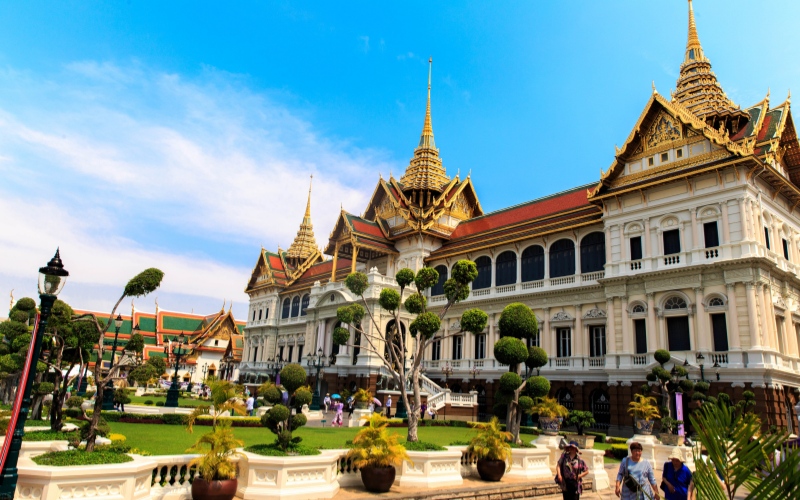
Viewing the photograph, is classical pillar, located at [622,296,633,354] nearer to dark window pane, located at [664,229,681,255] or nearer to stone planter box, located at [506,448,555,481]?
dark window pane, located at [664,229,681,255]

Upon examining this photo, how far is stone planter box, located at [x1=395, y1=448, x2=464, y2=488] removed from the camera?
10.3 meters

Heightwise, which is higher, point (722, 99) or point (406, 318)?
point (722, 99)

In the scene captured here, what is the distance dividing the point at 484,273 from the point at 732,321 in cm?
1446

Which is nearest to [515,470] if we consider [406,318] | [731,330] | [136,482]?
[136,482]

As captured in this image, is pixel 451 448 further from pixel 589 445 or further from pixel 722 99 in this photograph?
pixel 722 99

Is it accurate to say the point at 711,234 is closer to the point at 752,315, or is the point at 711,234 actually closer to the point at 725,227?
the point at 725,227

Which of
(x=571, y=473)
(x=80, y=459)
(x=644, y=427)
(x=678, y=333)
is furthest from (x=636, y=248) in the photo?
(x=80, y=459)

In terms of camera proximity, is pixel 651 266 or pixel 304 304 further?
pixel 304 304

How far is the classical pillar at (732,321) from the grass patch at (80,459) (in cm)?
2114

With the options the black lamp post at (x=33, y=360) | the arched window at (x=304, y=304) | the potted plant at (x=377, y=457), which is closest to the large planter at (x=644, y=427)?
the potted plant at (x=377, y=457)

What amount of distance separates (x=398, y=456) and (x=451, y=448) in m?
2.20

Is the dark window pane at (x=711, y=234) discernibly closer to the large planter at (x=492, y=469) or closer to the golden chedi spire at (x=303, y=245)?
the large planter at (x=492, y=469)

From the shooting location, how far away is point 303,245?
60594mm

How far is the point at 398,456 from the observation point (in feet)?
31.1
